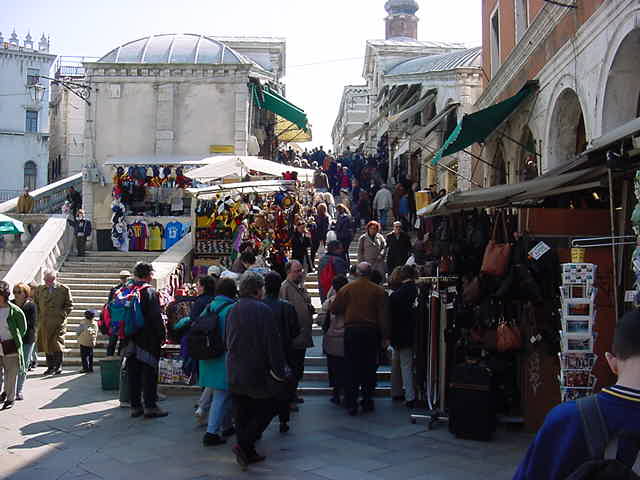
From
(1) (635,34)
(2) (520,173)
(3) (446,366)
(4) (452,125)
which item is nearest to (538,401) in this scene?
(3) (446,366)

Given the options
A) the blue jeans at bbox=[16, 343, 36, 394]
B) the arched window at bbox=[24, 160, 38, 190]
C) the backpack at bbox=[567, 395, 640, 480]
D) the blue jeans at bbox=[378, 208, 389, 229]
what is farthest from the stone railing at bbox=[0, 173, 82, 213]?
the backpack at bbox=[567, 395, 640, 480]

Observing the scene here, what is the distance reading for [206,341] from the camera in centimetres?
714

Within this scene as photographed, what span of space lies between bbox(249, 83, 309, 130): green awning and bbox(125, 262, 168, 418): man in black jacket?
51.2ft

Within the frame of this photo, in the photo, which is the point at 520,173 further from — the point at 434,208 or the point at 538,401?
the point at 538,401

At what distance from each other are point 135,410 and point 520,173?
9462mm

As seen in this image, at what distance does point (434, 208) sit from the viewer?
375 inches

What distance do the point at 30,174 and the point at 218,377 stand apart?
1829 inches

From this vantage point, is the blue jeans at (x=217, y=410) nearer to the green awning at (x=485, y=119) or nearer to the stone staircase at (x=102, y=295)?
the stone staircase at (x=102, y=295)

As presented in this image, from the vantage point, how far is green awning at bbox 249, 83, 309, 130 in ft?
77.1

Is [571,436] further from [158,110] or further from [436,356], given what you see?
[158,110]

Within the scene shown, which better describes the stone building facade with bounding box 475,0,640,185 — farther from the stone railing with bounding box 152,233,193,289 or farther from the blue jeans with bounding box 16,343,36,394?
the blue jeans with bounding box 16,343,36,394

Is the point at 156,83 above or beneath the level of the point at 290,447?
above

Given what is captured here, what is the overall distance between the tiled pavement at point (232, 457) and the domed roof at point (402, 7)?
1955 inches

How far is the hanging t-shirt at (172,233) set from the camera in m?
19.7
